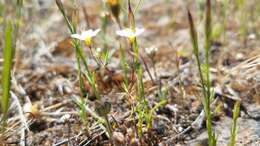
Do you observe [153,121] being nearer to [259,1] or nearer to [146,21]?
[259,1]

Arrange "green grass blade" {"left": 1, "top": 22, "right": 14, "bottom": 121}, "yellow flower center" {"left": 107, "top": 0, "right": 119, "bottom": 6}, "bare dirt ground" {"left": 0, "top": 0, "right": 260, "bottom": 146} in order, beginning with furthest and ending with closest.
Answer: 1. "bare dirt ground" {"left": 0, "top": 0, "right": 260, "bottom": 146}
2. "yellow flower center" {"left": 107, "top": 0, "right": 119, "bottom": 6}
3. "green grass blade" {"left": 1, "top": 22, "right": 14, "bottom": 121}

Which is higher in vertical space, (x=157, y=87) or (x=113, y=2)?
(x=113, y=2)

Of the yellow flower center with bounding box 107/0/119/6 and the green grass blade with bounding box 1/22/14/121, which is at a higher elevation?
the yellow flower center with bounding box 107/0/119/6

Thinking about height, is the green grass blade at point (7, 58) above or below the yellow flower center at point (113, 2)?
below

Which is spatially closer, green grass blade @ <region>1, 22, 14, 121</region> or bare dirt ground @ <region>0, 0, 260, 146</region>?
green grass blade @ <region>1, 22, 14, 121</region>

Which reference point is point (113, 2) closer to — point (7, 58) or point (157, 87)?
point (7, 58)

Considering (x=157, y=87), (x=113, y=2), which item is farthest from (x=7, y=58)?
(x=157, y=87)

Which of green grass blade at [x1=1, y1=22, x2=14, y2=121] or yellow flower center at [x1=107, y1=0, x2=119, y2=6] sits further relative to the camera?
yellow flower center at [x1=107, y1=0, x2=119, y2=6]

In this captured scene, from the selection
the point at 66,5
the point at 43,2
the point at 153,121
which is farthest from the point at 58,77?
the point at 43,2

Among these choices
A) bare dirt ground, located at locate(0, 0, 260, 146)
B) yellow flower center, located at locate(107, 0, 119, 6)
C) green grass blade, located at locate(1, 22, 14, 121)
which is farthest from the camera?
bare dirt ground, located at locate(0, 0, 260, 146)

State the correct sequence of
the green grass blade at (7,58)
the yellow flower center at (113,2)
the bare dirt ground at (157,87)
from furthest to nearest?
1. the bare dirt ground at (157,87)
2. the yellow flower center at (113,2)
3. the green grass blade at (7,58)
